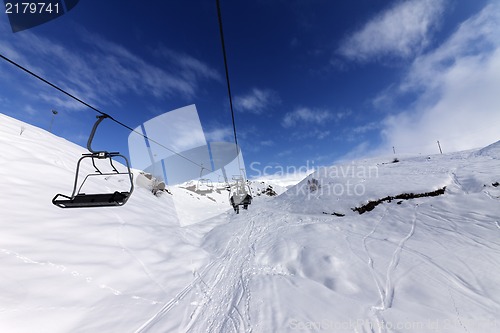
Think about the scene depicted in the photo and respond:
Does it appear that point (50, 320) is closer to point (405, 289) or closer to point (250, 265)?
point (250, 265)

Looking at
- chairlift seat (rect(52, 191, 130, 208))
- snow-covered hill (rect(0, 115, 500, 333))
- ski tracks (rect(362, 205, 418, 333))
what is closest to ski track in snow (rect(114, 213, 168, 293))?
snow-covered hill (rect(0, 115, 500, 333))

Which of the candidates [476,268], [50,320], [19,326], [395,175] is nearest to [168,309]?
[50,320]

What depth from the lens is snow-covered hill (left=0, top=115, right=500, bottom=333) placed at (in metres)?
4.37

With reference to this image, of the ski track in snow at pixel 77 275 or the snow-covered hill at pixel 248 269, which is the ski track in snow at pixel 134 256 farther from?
the ski track in snow at pixel 77 275

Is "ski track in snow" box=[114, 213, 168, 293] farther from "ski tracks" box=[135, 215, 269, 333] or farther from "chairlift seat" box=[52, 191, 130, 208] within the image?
"chairlift seat" box=[52, 191, 130, 208]

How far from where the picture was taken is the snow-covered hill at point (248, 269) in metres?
4.37

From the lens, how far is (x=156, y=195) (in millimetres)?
20750

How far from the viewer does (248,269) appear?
7117 millimetres

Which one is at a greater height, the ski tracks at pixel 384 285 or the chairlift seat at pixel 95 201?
the chairlift seat at pixel 95 201

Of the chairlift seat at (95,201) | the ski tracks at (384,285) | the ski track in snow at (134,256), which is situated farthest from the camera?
the ski track in snow at (134,256)
